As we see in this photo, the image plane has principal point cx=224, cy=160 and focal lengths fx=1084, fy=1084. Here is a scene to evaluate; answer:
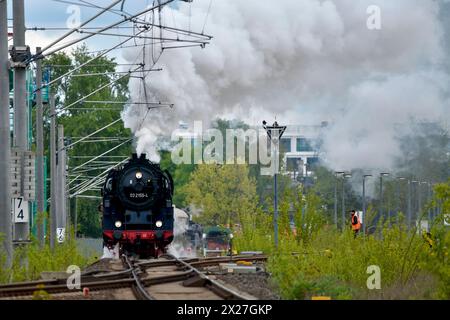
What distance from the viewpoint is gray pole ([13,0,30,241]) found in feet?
84.7

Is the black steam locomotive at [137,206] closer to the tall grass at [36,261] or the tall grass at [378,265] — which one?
the tall grass at [36,261]

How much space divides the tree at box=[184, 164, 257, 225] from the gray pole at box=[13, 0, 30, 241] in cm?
6155

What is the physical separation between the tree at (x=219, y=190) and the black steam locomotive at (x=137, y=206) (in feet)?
168

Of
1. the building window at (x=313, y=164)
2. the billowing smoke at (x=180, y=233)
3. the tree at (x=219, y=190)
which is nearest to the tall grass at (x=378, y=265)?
the billowing smoke at (x=180, y=233)

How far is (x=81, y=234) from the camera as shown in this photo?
324ft

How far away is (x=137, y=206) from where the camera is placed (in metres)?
37.0

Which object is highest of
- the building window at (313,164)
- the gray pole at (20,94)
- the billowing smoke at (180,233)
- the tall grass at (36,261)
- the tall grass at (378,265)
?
the gray pole at (20,94)

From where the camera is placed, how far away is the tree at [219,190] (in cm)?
9088

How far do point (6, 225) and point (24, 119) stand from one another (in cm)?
441

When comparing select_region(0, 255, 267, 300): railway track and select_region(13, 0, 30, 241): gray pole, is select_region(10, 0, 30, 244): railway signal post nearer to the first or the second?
select_region(13, 0, 30, 241): gray pole
